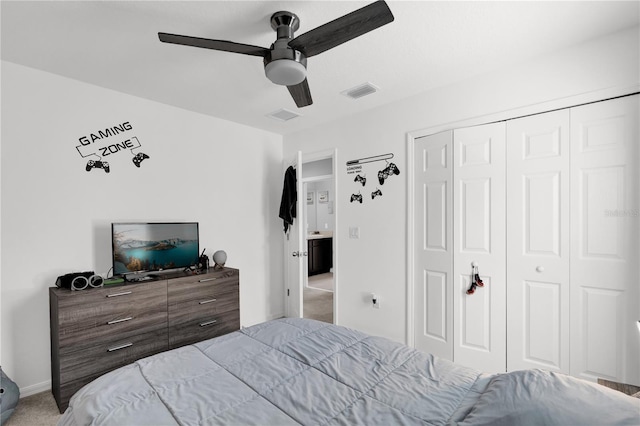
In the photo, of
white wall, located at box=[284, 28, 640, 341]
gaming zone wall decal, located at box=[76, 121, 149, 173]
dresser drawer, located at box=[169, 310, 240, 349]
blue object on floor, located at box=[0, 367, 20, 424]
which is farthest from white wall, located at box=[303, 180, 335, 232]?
blue object on floor, located at box=[0, 367, 20, 424]

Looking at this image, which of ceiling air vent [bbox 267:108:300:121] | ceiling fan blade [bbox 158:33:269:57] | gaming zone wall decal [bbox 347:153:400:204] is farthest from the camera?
ceiling air vent [bbox 267:108:300:121]

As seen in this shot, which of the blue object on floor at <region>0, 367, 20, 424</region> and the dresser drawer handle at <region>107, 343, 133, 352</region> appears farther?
the dresser drawer handle at <region>107, 343, 133, 352</region>

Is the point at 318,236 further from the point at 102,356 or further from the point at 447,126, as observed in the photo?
the point at 102,356

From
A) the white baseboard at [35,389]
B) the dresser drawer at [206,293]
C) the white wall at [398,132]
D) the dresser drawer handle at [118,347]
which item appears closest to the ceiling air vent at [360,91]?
the white wall at [398,132]

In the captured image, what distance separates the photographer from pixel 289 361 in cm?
158

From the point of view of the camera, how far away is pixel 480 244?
2637 millimetres

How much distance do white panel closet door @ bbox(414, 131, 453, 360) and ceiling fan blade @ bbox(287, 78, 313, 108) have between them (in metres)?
1.29

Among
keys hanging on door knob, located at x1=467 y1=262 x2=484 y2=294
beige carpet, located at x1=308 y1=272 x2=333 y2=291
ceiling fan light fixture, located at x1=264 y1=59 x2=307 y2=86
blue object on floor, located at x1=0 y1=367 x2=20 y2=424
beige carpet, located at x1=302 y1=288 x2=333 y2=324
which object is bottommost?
beige carpet, located at x1=308 y1=272 x2=333 y2=291

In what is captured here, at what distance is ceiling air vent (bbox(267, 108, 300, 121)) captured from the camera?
3455mm

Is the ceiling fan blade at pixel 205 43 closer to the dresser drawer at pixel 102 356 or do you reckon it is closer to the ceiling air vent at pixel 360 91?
the ceiling air vent at pixel 360 91

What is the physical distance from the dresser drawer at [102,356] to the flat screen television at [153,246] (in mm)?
589

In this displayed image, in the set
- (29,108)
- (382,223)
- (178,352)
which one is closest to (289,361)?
(178,352)

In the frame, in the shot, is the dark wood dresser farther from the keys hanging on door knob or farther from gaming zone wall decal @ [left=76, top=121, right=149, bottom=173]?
the keys hanging on door knob

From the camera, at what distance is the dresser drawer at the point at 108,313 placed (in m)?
2.26
